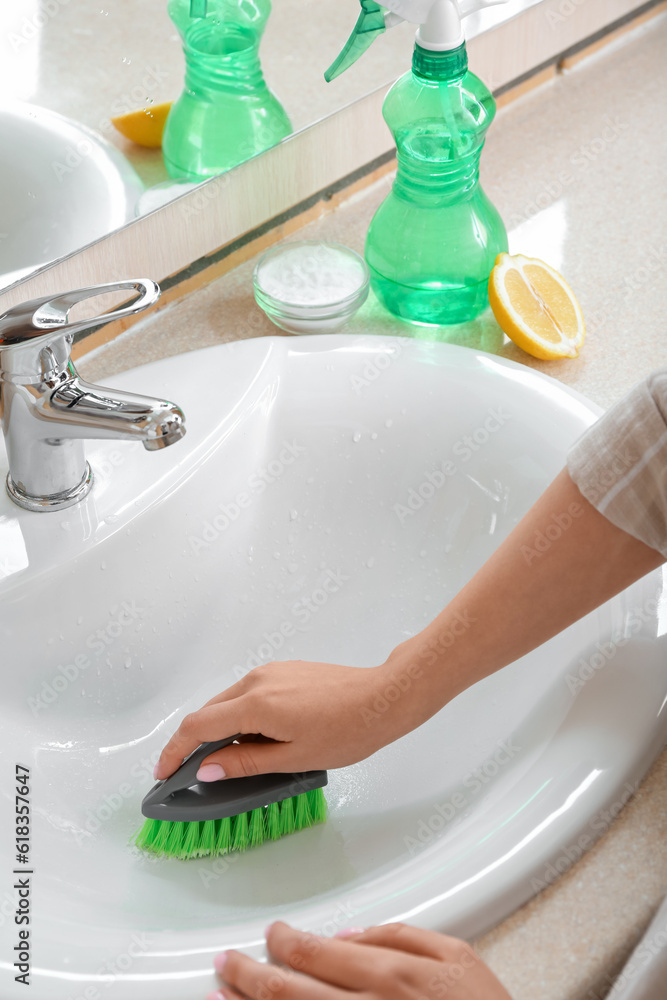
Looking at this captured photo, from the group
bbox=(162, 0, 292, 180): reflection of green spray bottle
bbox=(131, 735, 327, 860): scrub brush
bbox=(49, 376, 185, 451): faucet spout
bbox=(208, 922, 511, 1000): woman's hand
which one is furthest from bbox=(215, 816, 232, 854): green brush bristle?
bbox=(162, 0, 292, 180): reflection of green spray bottle

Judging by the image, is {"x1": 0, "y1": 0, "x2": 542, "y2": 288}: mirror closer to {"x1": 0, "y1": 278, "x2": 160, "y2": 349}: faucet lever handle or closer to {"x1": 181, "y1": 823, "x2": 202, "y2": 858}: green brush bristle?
{"x1": 0, "y1": 278, "x2": 160, "y2": 349}: faucet lever handle

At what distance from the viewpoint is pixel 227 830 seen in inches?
24.4

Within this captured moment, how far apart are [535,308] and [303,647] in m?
0.37

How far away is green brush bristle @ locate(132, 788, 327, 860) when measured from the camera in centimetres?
62

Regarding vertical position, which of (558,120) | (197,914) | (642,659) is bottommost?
(197,914)

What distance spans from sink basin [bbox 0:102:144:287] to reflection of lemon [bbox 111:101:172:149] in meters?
0.02

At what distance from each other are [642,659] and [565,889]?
6.1 inches

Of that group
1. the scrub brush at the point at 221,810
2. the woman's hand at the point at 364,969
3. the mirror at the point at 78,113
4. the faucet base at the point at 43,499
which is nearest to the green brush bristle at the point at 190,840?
the scrub brush at the point at 221,810

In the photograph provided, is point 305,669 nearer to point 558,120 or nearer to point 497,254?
point 497,254

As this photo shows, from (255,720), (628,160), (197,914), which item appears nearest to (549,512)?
(255,720)

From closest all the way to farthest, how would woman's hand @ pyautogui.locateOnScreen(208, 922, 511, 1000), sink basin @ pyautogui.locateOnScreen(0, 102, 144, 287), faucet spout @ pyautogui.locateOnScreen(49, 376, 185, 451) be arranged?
woman's hand @ pyautogui.locateOnScreen(208, 922, 511, 1000), faucet spout @ pyautogui.locateOnScreen(49, 376, 185, 451), sink basin @ pyautogui.locateOnScreen(0, 102, 144, 287)

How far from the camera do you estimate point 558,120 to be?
3.80ft

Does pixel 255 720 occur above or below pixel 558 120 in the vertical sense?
below

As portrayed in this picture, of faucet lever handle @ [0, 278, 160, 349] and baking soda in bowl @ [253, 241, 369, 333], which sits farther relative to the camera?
baking soda in bowl @ [253, 241, 369, 333]
